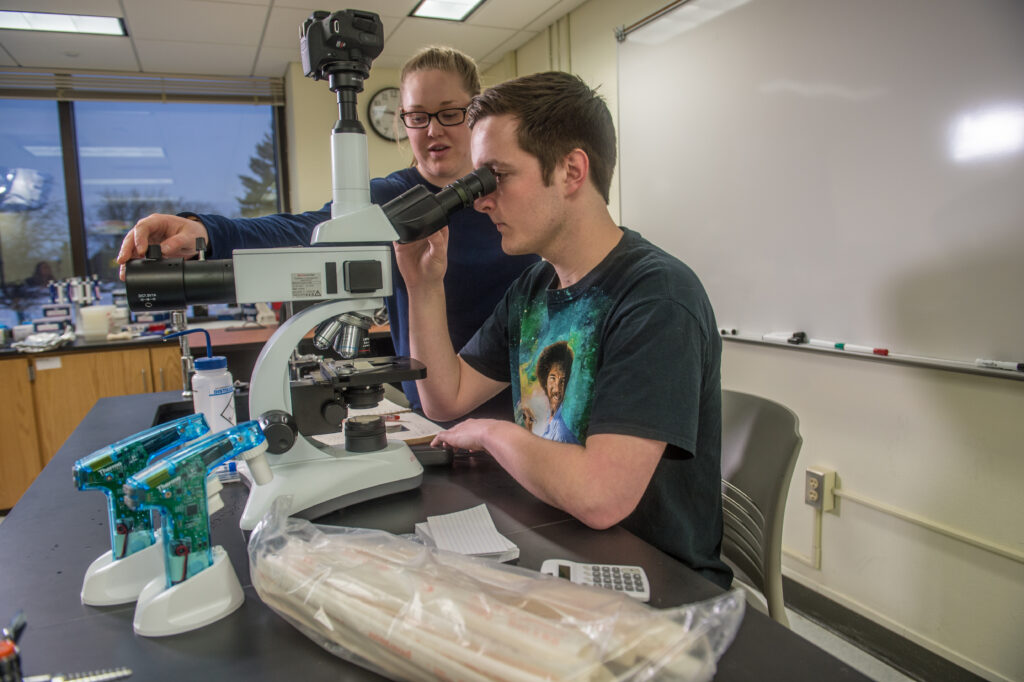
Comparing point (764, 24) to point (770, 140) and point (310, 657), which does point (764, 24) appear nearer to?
point (770, 140)

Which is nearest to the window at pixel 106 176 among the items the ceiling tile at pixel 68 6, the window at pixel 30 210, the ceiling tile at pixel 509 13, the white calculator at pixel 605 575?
the window at pixel 30 210

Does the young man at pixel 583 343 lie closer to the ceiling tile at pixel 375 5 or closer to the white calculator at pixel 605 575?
the white calculator at pixel 605 575

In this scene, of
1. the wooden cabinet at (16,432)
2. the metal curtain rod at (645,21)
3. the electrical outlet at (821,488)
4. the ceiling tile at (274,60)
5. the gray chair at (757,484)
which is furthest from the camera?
the ceiling tile at (274,60)

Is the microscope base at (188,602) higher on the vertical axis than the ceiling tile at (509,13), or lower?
lower

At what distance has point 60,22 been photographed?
10.2 ft

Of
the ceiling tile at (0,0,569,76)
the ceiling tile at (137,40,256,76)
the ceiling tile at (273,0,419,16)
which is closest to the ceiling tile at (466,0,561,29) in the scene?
the ceiling tile at (0,0,569,76)

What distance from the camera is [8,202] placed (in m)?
3.86

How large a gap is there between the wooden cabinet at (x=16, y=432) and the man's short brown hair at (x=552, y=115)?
10.2 feet

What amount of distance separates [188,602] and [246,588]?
0.09m

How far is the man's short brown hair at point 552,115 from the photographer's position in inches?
44.4

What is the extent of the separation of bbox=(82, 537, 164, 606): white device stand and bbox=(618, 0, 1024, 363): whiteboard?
180 centimetres

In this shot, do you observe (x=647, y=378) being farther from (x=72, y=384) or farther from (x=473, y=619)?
(x=72, y=384)

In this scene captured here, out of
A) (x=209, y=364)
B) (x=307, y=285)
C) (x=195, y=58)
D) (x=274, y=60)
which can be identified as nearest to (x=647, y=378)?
(x=307, y=285)

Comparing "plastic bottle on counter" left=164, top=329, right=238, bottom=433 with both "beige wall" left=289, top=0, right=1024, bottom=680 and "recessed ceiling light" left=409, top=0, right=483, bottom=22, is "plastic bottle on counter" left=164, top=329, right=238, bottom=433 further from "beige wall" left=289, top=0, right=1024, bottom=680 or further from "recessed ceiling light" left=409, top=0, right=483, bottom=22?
"recessed ceiling light" left=409, top=0, right=483, bottom=22
